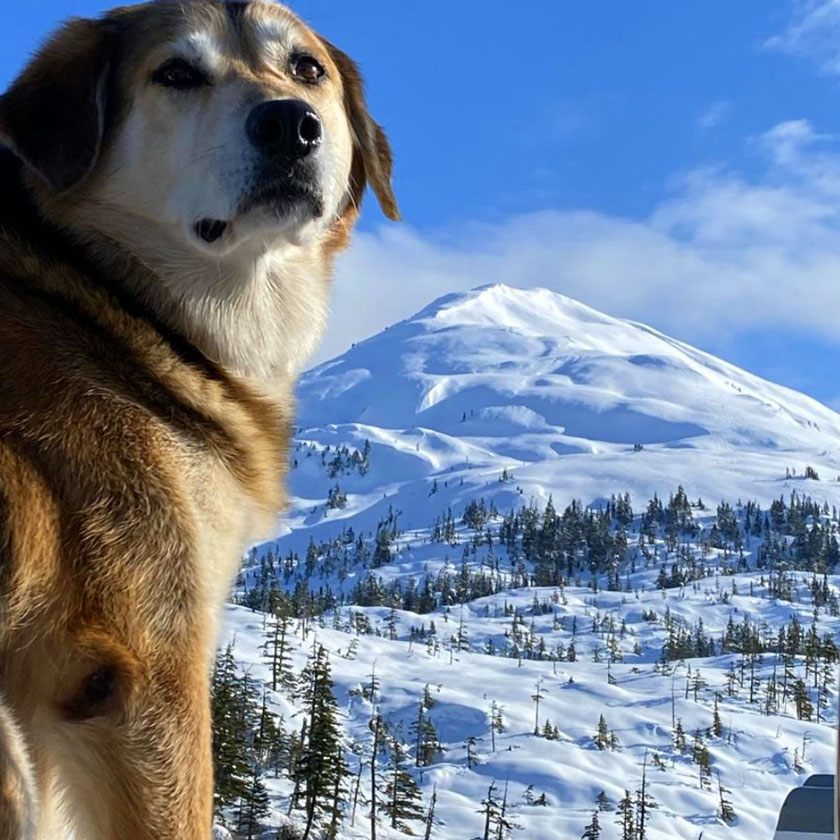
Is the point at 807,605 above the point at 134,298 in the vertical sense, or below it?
above

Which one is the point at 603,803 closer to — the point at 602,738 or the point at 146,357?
the point at 602,738

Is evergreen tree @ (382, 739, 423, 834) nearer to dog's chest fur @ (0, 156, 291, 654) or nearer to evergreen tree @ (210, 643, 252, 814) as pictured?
evergreen tree @ (210, 643, 252, 814)

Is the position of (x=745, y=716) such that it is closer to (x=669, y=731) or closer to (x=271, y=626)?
(x=669, y=731)

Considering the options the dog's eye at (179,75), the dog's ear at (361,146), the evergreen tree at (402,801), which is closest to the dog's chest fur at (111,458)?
the dog's eye at (179,75)

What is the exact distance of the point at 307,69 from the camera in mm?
3807

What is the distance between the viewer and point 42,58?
10.9 ft

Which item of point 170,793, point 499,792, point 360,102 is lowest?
→ point 499,792

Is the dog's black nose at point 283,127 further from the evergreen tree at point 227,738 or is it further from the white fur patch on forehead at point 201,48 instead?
the evergreen tree at point 227,738

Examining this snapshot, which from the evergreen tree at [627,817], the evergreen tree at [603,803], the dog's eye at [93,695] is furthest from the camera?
the evergreen tree at [603,803]

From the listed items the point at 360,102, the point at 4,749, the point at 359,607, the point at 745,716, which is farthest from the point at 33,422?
the point at 359,607

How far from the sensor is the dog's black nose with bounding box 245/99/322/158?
3.32m

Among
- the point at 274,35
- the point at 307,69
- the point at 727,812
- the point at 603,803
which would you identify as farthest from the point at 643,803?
the point at 274,35

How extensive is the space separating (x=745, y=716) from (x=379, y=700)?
42127 millimetres

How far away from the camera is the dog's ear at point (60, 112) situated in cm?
309
